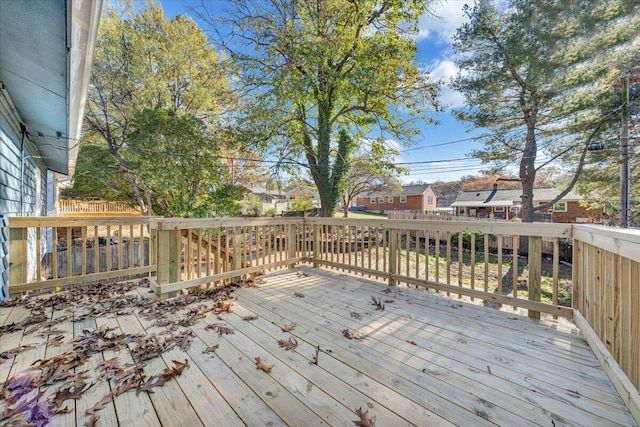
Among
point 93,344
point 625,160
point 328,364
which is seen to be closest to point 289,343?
point 328,364

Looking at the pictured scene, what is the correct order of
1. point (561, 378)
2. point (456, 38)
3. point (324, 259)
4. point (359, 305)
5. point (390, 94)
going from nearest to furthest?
point (561, 378)
point (359, 305)
point (324, 259)
point (390, 94)
point (456, 38)

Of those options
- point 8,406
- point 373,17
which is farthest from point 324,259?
point 373,17

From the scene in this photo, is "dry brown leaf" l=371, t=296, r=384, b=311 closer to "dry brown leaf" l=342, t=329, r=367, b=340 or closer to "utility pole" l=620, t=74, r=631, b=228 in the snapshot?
"dry brown leaf" l=342, t=329, r=367, b=340

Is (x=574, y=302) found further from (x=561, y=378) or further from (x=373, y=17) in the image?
(x=373, y=17)

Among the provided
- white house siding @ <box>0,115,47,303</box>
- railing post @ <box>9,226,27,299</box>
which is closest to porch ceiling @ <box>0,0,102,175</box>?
white house siding @ <box>0,115,47,303</box>

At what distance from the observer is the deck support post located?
320 cm

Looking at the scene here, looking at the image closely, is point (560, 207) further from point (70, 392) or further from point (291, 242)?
point (70, 392)

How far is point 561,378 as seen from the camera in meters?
1.74

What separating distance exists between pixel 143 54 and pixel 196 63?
5.82 feet

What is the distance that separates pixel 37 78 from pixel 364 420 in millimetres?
4372

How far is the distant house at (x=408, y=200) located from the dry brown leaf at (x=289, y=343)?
30.0 metres

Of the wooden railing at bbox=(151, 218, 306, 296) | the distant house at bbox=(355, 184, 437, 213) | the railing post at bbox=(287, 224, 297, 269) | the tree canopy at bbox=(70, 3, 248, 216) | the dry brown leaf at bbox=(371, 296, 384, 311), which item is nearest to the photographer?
the dry brown leaf at bbox=(371, 296, 384, 311)

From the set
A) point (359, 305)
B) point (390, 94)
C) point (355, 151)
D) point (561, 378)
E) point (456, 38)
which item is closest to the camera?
point (561, 378)

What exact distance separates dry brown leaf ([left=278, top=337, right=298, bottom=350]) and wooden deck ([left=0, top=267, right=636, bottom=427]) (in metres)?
0.03
